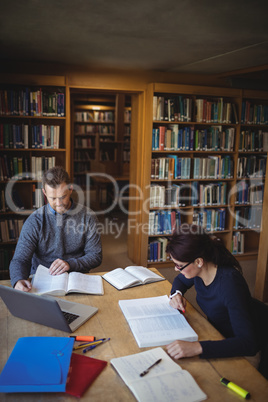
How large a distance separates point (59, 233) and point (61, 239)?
4 centimetres

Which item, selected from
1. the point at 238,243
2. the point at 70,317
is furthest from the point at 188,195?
the point at 70,317

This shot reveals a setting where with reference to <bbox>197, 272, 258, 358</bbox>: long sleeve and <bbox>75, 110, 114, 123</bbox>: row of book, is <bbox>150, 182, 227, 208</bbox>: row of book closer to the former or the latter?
<bbox>197, 272, 258, 358</bbox>: long sleeve

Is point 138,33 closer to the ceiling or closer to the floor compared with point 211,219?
closer to the ceiling

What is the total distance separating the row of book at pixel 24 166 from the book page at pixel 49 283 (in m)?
2.00

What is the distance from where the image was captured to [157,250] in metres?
4.42

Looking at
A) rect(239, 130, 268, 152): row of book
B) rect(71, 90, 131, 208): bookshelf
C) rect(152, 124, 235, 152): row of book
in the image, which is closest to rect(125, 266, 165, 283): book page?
rect(152, 124, 235, 152): row of book

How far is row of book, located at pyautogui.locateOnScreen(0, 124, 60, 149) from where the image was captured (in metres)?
3.68

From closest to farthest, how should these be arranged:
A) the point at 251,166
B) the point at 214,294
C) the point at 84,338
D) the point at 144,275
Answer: the point at 84,338 → the point at 214,294 → the point at 144,275 → the point at 251,166

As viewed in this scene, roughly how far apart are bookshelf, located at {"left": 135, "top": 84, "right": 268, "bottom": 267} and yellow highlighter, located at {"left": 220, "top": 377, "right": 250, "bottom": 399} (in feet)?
10.2

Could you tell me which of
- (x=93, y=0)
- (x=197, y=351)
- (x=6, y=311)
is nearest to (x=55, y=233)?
(x=6, y=311)

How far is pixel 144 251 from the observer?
4.33 meters

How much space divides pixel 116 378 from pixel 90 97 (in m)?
8.09

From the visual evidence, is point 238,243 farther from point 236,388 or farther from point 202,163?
point 236,388

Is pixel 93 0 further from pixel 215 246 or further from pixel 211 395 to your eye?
pixel 211 395
